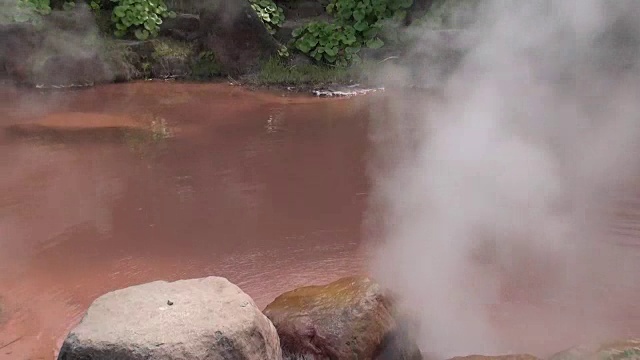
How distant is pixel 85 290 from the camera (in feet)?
12.9

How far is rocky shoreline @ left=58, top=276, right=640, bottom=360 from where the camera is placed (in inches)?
101

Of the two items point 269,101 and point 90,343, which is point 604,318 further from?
point 269,101

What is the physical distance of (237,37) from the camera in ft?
31.8

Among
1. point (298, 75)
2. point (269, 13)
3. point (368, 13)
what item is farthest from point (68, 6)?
point (368, 13)

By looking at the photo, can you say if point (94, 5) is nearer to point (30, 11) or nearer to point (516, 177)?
point (30, 11)

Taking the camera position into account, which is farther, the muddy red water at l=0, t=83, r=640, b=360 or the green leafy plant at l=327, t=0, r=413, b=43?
the green leafy plant at l=327, t=0, r=413, b=43

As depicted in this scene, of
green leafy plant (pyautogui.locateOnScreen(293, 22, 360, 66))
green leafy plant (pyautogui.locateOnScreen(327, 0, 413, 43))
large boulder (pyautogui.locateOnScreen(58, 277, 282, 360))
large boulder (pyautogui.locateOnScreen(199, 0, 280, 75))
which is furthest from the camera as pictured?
green leafy plant (pyautogui.locateOnScreen(327, 0, 413, 43))

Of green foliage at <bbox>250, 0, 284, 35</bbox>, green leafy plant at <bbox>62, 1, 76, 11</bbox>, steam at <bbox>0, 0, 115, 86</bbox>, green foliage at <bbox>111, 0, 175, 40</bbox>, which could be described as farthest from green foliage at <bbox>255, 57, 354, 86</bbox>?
green leafy plant at <bbox>62, 1, 76, 11</bbox>

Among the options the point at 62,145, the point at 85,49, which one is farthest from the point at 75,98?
the point at 62,145

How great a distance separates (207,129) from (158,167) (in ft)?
4.15

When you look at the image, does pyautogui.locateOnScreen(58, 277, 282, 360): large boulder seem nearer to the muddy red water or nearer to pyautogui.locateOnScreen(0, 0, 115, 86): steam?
the muddy red water

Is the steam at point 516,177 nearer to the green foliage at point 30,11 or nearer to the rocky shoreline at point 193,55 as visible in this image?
the rocky shoreline at point 193,55

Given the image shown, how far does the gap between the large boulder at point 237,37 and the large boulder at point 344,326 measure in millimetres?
6820

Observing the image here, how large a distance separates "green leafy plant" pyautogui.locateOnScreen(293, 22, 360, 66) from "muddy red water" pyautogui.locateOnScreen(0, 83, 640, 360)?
7.36 feet
